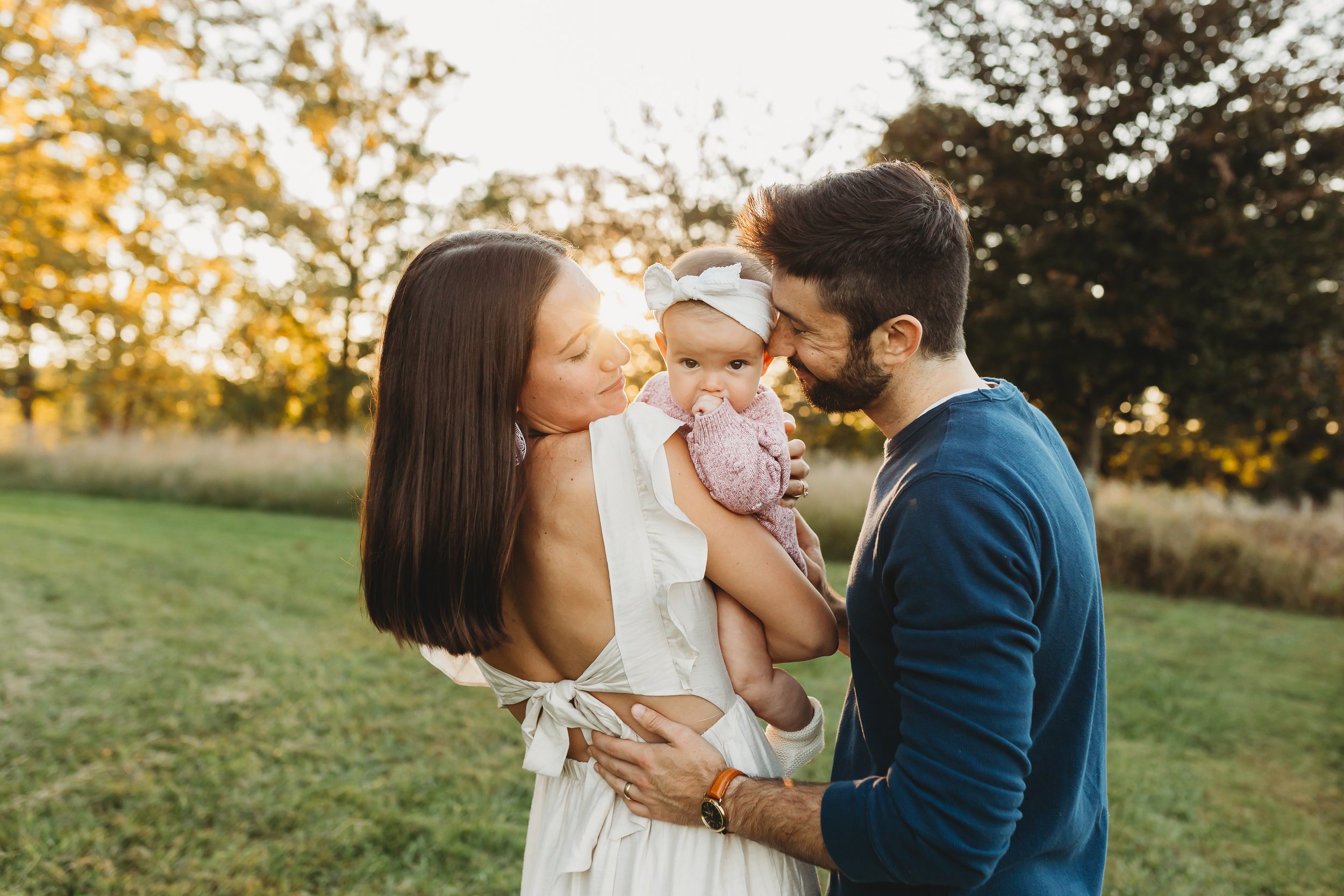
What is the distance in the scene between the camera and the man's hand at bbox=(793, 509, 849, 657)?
2051 millimetres

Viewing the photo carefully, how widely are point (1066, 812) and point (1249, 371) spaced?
33.9 feet

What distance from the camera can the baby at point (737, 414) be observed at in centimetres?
176

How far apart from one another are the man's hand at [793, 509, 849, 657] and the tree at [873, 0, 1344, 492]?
8.15m

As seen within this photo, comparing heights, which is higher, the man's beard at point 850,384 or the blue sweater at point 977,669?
the man's beard at point 850,384

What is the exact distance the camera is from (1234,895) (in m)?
3.97

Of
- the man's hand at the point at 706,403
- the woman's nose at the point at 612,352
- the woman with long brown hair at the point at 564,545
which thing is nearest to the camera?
the woman with long brown hair at the point at 564,545

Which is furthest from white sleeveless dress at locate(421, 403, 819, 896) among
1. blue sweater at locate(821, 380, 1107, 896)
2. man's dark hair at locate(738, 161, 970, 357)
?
man's dark hair at locate(738, 161, 970, 357)

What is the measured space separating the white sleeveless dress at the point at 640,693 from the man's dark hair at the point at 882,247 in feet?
1.33

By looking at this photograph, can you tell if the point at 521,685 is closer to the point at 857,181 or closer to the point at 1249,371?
the point at 857,181

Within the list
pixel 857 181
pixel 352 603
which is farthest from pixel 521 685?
pixel 352 603

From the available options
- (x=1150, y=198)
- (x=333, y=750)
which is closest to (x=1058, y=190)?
(x=1150, y=198)

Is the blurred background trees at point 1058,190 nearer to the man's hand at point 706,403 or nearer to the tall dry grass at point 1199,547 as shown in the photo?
the tall dry grass at point 1199,547

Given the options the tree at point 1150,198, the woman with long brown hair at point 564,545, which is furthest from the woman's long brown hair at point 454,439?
the tree at point 1150,198

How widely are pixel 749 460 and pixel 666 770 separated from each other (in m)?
0.62
